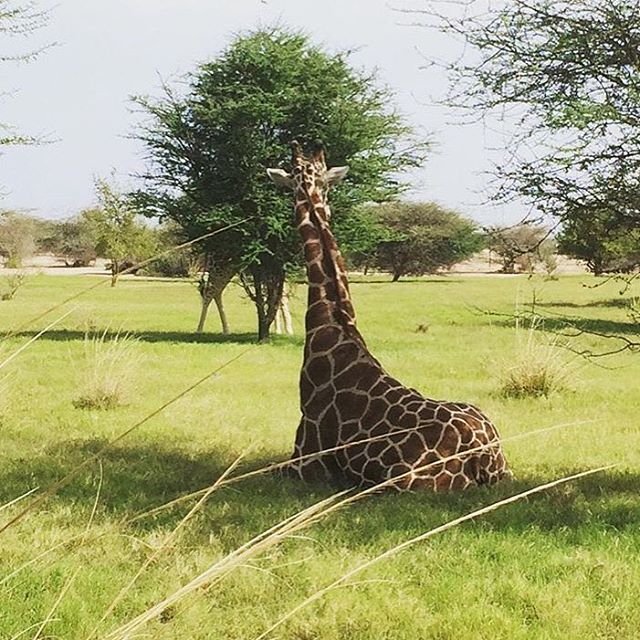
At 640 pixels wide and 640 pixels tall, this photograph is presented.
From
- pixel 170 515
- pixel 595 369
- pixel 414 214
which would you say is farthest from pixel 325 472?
pixel 414 214

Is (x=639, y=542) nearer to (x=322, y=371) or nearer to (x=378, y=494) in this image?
(x=378, y=494)

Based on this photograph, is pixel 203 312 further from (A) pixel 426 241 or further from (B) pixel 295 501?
(A) pixel 426 241

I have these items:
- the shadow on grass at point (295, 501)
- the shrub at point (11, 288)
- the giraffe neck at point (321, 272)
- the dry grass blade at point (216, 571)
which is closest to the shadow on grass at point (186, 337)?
the shadow on grass at point (295, 501)

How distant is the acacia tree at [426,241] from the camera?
57.1 m

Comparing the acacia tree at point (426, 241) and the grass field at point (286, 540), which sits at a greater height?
the acacia tree at point (426, 241)

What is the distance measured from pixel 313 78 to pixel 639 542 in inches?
579

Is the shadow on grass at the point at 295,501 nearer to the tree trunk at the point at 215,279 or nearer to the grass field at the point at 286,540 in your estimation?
the grass field at the point at 286,540

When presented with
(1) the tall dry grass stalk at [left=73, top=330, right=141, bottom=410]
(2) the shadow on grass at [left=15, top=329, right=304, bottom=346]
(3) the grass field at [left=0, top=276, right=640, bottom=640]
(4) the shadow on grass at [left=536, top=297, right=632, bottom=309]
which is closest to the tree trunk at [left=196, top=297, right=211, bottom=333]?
(2) the shadow on grass at [left=15, top=329, right=304, bottom=346]

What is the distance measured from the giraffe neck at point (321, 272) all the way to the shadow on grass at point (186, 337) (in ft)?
34.7

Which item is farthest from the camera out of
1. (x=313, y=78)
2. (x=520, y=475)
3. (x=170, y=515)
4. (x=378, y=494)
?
(x=313, y=78)

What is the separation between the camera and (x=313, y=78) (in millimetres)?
18391

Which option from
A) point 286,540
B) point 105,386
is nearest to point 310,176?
point 286,540

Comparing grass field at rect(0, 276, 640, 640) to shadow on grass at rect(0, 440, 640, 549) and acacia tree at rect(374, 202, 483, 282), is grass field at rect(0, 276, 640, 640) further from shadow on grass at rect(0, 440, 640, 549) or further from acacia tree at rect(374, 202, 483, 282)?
acacia tree at rect(374, 202, 483, 282)

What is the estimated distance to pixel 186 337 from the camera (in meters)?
18.8
